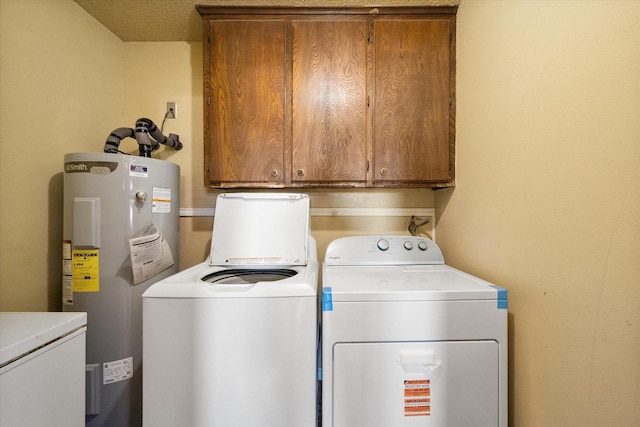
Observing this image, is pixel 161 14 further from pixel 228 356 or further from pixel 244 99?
pixel 228 356

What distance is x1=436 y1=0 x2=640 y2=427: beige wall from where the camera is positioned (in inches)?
26.2

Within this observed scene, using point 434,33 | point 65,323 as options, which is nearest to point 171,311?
point 65,323

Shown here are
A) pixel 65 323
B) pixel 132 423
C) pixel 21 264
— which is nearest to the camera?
pixel 65 323

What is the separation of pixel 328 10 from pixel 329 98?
48cm

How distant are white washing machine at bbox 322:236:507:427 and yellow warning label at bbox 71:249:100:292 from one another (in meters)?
1.09

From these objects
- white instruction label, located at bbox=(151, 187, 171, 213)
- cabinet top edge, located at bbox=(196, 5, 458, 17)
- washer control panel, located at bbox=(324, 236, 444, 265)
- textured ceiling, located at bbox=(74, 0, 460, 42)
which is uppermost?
textured ceiling, located at bbox=(74, 0, 460, 42)

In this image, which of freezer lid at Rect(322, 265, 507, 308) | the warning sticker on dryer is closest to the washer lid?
freezer lid at Rect(322, 265, 507, 308)

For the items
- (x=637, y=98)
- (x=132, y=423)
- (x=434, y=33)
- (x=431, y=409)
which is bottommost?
(x=132, y=423)

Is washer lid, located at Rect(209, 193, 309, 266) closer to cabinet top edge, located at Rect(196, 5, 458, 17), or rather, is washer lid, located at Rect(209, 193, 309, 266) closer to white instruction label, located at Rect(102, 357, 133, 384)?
white instruction label, located at Rect(102, 357, 133, 384)

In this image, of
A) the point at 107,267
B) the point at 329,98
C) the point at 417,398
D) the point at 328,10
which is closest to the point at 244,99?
the point at 329,98

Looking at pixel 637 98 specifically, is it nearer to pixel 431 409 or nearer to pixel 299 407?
pixel 431 409

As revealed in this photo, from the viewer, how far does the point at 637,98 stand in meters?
0.64

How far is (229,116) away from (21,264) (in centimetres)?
119

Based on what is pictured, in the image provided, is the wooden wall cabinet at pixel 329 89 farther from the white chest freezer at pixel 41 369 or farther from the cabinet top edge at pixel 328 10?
the white chest freezer at pixel 41 369
